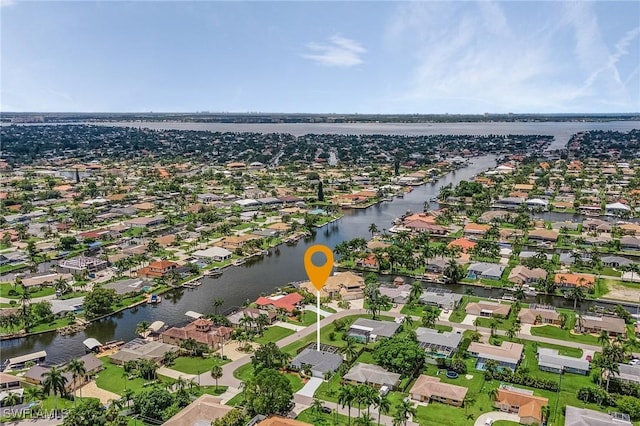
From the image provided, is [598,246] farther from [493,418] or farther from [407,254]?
[493,418]

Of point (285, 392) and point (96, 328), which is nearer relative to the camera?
point (285, 392)

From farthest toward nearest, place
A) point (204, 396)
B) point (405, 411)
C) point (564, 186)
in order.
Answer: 1. point (564, 186)
2. point (204, 396)
3. point (405, 411)

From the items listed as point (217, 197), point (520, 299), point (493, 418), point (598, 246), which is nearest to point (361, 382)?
point (493, 418)

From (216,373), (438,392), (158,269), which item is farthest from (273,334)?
(158,269)

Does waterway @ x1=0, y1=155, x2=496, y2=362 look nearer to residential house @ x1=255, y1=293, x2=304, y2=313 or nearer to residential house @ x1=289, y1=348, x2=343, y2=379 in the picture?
residential house @ x1=255, y1=293, x2=304, y2=313

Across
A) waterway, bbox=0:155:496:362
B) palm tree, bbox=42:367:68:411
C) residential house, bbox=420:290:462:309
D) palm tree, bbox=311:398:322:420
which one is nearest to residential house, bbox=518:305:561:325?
residential house, bbox=420:290:462:309

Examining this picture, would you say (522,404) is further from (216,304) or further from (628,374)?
(216,304)

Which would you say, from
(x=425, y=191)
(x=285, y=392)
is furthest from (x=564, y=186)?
(x=285, y=392)

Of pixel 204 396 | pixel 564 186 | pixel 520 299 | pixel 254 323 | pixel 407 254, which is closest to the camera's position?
pixel 204 396
